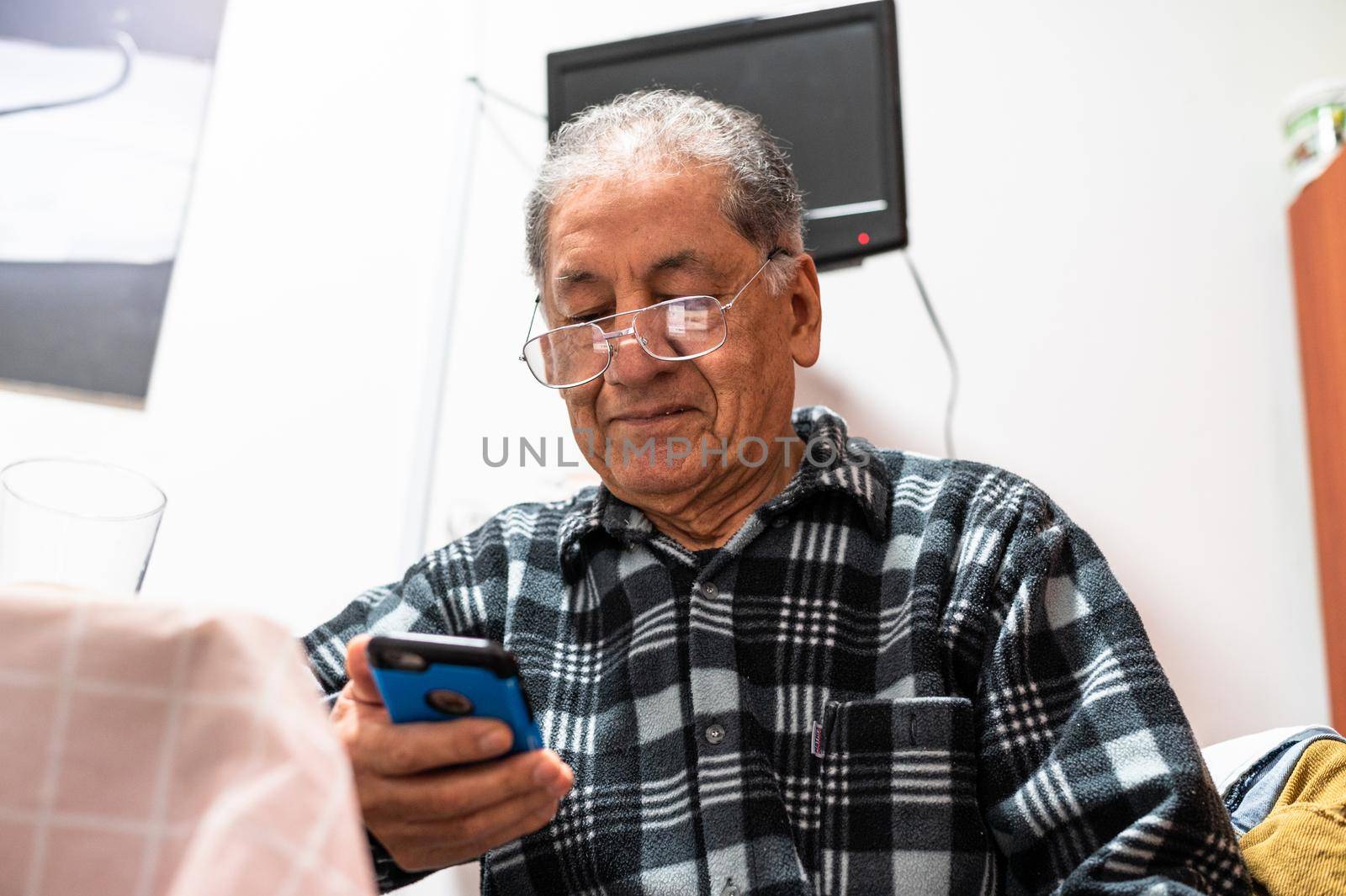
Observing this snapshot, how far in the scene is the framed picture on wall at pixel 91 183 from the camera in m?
1.70

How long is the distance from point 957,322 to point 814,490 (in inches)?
27.1

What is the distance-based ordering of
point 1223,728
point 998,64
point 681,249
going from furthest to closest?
point 998,64
point 1223,728
point 681,249

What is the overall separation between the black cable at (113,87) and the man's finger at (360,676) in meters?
1.40

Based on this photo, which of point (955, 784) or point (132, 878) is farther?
point (955, 784)

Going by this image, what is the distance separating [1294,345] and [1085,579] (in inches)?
33.0

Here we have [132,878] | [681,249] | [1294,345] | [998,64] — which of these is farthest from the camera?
[998,64]

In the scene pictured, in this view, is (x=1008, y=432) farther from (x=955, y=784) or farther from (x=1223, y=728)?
(x=955, y=784)

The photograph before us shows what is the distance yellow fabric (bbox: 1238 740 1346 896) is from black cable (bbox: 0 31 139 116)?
186 centimetres

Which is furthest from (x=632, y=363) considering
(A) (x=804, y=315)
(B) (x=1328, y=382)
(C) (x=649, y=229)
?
(B) (x=1328, y=382)

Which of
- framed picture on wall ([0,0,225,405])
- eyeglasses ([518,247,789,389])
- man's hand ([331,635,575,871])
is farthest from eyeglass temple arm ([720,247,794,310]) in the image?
framed picture on wall ([0,0,225,405])

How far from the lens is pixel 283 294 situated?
187 cm

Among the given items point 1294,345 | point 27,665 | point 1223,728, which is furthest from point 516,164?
point 27,665

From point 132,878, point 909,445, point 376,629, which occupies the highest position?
point 909,445

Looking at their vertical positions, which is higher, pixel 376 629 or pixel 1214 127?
pixel 1214 127
